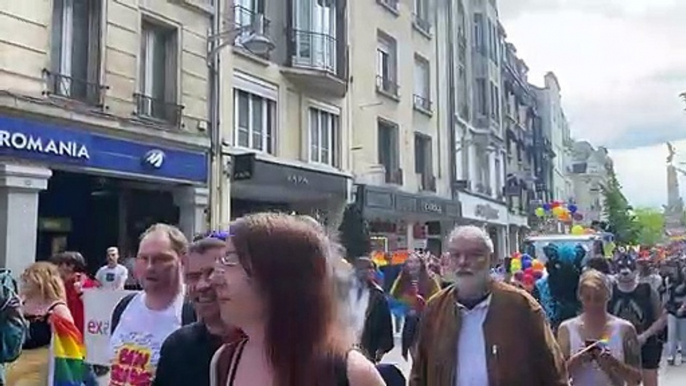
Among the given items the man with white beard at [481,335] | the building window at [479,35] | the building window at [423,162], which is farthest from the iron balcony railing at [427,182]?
the man with white beard at [481,335]

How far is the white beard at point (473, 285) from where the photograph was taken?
458 cm

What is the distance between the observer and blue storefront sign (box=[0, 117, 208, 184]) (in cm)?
1303

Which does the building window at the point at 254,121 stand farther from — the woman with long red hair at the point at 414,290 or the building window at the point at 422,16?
the building window at the point at 422,16

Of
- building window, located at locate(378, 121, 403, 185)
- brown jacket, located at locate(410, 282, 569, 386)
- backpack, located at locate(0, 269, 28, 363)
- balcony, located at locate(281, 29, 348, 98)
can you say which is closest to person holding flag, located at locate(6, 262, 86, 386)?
backpack, located at locate(0, 269, 28, 363)

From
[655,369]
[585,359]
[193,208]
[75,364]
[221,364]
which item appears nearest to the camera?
[221,364]

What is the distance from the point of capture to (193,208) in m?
17.5

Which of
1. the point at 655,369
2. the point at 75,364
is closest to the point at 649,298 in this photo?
the point at 655,369

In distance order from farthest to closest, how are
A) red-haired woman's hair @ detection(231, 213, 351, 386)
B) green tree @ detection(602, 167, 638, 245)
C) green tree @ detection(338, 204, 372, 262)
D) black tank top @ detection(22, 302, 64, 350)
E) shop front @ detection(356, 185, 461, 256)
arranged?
1. green tree @ detection(602, 167, 638, 245)
2. shop front @ detection(356, 185, 461, 256)
3. green tree @ detection(338, 204, 372, 262)
4. black tank top @ detection(22, 302, 64, 350)
5. red-haired woman's hair @ detection(231, 213, 351, 386)

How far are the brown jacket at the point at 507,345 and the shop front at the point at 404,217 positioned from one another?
1953cm

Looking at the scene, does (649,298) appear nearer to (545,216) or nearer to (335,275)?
(335,275)

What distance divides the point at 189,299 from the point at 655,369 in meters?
5.21

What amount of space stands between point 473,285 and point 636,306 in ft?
13.9

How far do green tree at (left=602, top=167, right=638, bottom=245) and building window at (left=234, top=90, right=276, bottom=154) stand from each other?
44389 millimetres

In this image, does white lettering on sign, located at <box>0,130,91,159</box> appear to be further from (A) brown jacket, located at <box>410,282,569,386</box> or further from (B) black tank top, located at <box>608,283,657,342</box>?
(A) brown jacket, located at <box>410,282,569,386</box>
